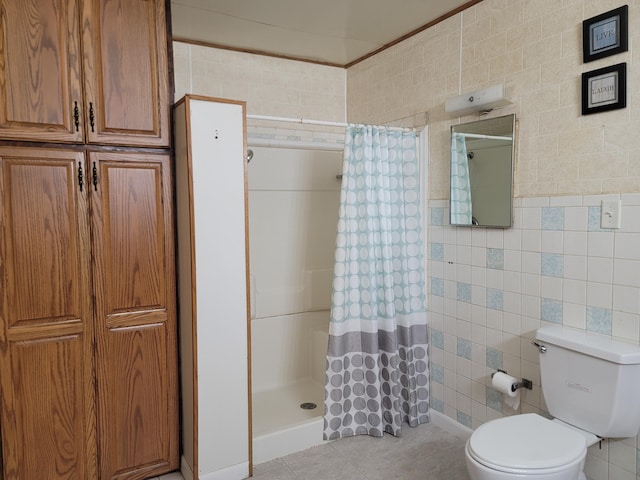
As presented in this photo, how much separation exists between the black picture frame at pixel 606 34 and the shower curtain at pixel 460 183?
2.32 feet

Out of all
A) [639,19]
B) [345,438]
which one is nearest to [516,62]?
[639,19]

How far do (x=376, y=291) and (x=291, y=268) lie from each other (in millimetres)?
844

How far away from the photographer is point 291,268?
3.18 m

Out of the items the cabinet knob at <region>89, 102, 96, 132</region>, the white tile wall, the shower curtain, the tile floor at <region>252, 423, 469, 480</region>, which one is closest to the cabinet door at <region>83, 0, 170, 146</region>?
the cabinet knob at <region>89, 102, 96, 132</region>

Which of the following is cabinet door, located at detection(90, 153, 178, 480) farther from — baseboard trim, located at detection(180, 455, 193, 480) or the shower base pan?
the shower base pan

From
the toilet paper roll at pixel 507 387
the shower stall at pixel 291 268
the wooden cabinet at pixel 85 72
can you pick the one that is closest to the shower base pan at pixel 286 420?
the shower stall at pixel 291 268

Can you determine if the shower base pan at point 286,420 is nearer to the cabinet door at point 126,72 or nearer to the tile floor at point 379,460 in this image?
the tile floor at point 379,460

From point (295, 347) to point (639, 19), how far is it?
8.53 feet

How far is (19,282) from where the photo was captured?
6.07ft

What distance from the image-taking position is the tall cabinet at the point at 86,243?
6.00ft

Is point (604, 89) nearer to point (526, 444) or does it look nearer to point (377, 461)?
point (526, 444)

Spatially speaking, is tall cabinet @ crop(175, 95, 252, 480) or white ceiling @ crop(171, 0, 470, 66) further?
white ceiling @ crop(171, 0, 470, 66)

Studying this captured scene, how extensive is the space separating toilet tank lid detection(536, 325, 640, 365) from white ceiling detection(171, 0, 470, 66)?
5.56ft

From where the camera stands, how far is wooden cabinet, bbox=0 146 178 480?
1850 mm
